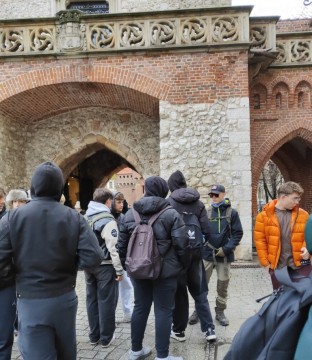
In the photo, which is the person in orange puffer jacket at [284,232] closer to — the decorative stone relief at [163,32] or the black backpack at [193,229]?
the black backpack at [193,229]

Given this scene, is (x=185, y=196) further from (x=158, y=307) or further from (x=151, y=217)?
(x=158, y=307)

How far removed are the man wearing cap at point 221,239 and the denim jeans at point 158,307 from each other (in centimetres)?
136

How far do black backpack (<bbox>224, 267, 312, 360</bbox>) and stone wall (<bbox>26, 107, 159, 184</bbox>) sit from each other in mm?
9871

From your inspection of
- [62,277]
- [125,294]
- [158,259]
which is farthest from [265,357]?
[125,294]

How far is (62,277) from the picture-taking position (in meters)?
2.77

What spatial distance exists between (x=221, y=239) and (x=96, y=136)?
739 centimetres

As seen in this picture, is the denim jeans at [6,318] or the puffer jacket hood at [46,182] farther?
the denim jeans at [6,318]

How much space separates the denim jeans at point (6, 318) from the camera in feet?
11.3

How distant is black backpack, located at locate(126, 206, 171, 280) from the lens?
143 inches

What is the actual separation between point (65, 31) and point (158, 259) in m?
7.64

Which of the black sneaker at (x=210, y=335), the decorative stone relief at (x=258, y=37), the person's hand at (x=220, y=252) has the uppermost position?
the decorative stone relief at (x=258, y=37)

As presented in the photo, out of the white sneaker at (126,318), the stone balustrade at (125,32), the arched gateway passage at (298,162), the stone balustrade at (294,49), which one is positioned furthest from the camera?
the arched gateway passage at (298,162)

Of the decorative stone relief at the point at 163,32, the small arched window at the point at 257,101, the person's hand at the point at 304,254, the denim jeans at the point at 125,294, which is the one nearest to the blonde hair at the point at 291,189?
the person's hand at the point at 304,254

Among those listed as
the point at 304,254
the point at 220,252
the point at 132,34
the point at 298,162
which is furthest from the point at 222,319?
the point at 298,162
